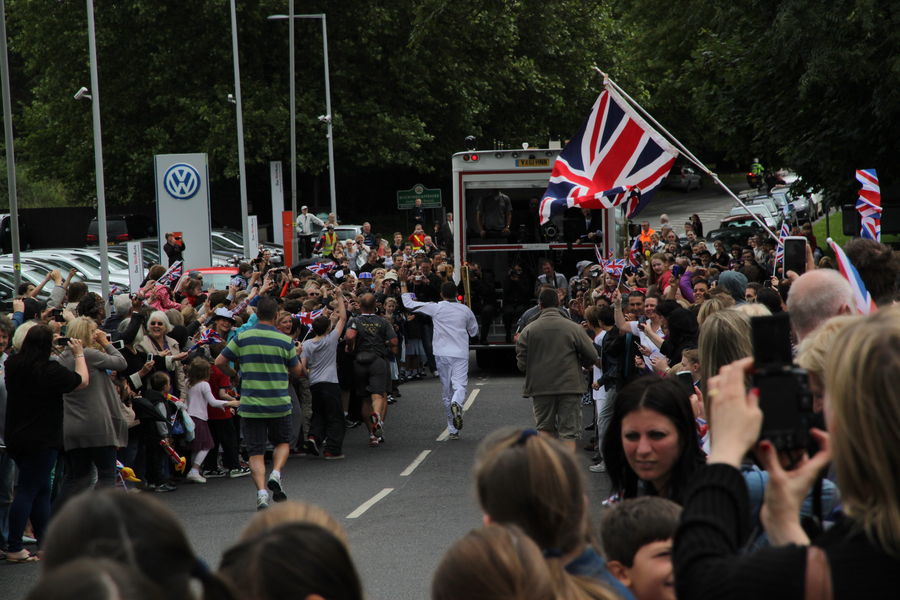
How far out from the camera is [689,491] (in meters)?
2.99

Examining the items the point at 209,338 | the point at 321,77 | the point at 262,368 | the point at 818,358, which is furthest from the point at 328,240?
the point at 818,358

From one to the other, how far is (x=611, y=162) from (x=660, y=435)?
7.99 metres

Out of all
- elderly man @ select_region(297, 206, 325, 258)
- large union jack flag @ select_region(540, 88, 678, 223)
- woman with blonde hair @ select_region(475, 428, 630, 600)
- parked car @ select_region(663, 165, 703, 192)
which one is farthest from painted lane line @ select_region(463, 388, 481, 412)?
parked car @ select_region(663, 165, 703, 192)

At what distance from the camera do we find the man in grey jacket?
12469 millimetres

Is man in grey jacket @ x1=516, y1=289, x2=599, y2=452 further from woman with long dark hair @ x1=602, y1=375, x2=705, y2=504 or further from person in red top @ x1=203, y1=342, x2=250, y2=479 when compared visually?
woman with long dark hair @ x1=602, y1=375, x2=705, y2=504

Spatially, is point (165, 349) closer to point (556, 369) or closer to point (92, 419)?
point (92, 419)

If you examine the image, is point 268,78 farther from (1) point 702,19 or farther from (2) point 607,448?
(2) point 607,448

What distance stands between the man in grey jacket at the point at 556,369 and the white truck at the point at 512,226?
326 inches

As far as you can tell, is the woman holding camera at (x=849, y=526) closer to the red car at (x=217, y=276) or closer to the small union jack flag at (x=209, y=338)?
the small union jack flag at (x=209, y=338)

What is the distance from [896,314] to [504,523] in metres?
1.09

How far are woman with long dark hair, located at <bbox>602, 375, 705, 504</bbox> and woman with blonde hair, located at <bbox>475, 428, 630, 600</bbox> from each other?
128 cm

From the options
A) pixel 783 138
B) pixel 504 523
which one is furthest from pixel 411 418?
pixel 504 523

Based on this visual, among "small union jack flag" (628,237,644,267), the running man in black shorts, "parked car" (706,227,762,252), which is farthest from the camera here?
"parked car" (706,227,762,252)

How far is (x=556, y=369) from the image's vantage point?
12.5 meters
